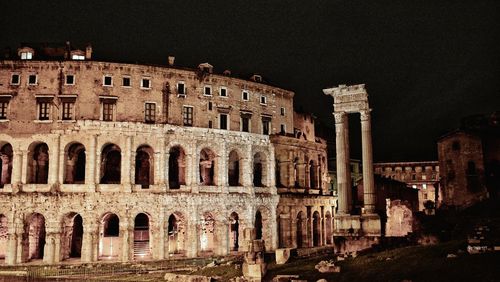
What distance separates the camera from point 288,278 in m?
19.9

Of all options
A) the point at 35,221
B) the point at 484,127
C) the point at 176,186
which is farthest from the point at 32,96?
the point at 484,127

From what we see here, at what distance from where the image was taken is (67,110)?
35469mm

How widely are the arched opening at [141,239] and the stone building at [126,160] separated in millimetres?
118

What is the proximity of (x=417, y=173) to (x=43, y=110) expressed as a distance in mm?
66636

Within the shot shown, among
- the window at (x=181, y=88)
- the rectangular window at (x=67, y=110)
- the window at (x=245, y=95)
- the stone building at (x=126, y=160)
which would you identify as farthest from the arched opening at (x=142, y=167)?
the window at (x=245, y=95)

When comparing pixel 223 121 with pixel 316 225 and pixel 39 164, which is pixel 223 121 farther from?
pixel 316 225

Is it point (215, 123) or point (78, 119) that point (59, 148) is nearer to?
point (78, 119)

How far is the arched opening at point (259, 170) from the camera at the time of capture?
138 ft

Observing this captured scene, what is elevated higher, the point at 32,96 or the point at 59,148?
the point at 32,96

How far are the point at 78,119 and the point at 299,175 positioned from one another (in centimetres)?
2137

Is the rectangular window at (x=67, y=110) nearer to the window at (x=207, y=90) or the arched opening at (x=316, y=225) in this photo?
the window at (x=207, y=90)

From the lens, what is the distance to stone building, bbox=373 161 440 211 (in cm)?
8231

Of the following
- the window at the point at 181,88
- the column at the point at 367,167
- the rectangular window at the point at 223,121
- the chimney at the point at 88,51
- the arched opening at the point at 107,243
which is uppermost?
the chimney at the point at 88,51

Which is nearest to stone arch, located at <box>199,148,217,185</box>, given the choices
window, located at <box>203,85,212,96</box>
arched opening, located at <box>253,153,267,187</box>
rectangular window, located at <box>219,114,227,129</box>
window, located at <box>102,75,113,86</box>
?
rectangular window, located at <box>219,114,227,129</box>
